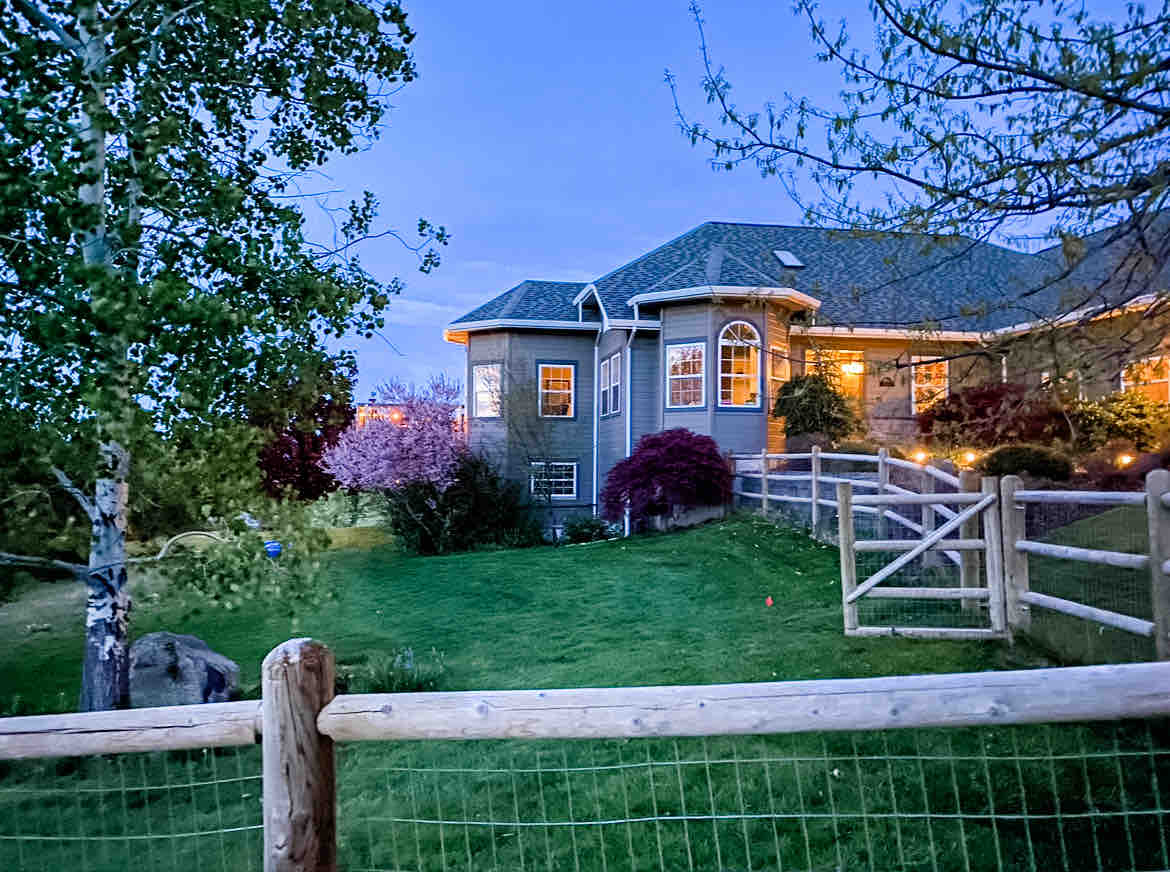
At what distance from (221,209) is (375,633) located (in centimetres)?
663

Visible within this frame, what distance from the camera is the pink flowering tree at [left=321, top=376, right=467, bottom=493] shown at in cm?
2028

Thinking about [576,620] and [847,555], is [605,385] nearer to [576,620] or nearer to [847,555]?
[576,620]

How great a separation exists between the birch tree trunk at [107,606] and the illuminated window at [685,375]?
12986 millimetres

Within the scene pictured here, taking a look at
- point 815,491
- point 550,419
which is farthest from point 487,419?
point 815,491

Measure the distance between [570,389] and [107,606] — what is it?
1499 centimetres

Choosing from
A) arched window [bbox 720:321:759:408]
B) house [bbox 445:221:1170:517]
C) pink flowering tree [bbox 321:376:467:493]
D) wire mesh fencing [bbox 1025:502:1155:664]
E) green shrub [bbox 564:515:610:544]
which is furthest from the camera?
pink flowering tree [bbox 321:376:467:493]

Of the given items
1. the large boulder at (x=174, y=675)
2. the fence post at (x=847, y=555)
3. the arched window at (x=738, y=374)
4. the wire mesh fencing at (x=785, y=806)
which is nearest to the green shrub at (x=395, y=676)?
the large boulder at (x=174, y=675)

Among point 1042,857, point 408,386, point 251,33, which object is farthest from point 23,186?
point 408,386

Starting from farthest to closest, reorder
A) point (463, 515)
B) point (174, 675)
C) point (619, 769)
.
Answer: point (463, 515)
point (174, 675)
point (619, 769)

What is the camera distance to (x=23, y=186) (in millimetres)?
4777

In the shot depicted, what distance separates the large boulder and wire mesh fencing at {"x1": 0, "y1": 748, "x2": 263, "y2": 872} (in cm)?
68

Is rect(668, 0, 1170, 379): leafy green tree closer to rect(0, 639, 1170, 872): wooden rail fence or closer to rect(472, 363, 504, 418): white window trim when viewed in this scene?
rect(0, 639, 1170, 872): wooden rail fence

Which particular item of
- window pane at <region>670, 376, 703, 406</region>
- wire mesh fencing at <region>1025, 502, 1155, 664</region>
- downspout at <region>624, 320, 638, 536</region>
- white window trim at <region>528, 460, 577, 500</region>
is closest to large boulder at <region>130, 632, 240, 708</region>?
wire mesh fencing at <region>1025, 502, 1155, 664</region>

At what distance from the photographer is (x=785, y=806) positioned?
461 cm
